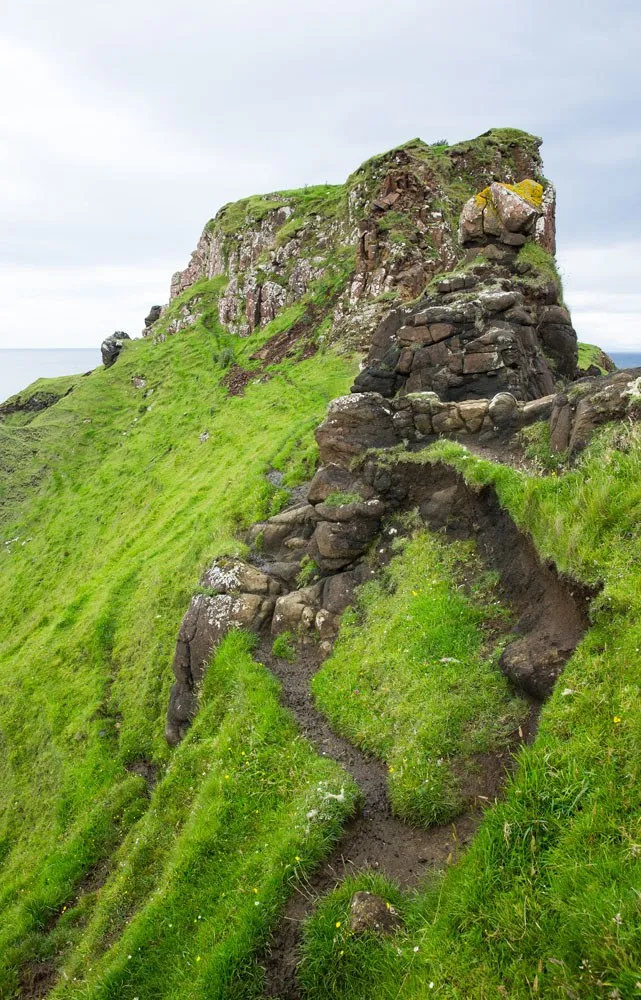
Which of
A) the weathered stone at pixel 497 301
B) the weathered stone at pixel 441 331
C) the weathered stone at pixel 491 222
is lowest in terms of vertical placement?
the weathered stone at pixel 441 331

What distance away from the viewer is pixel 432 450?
1745cm

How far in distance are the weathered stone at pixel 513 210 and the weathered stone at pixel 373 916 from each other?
94.5 ft

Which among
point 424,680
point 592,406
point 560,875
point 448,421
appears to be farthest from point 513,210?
point 560,875

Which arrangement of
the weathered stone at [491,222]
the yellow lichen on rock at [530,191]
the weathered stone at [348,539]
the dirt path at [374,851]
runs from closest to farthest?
the dirt path at [374,851] < the weathered stone at [348,539] < the weathered stone at [491,222] < the yellow lichen on rock at [530,191]

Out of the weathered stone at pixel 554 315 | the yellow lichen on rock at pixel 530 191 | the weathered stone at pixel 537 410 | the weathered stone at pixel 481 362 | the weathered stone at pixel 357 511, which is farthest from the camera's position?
the yellow lichen on rock at pixel 530 191

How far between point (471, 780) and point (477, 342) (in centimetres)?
1856

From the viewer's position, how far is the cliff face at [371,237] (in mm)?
43938

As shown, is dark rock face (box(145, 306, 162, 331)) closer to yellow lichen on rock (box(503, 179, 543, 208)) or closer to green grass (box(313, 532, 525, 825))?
yellow lichen on rock (box(503, 179, 543, 208))

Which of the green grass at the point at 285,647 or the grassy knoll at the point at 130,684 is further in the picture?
the green grass at the point at 285,647

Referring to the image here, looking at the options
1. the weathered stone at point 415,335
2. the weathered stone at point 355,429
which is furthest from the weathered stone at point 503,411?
the weathered stone at point 415,335

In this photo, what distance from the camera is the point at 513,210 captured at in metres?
26.0

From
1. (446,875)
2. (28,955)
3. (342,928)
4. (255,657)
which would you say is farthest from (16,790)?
(446,875)

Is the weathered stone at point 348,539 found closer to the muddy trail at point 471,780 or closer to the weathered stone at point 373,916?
the muddy trail at point 471,780

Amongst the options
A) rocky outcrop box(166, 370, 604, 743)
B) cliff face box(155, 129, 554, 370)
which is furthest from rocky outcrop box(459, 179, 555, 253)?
rocky outcrop box(166, 370, 604, 743)
